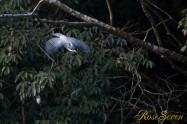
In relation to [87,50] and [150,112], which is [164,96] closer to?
[150,112]

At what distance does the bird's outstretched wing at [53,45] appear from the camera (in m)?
3.17

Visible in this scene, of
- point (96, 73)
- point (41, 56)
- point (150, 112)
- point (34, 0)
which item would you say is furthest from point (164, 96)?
point (34, 0)

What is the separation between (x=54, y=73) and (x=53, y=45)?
7.7 inches

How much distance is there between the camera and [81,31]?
3.69 meters

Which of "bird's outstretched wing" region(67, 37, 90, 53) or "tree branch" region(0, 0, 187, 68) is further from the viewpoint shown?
"bird's outstretched wing" region(67, 37, 90, 53)

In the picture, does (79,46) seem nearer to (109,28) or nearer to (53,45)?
(53,45)

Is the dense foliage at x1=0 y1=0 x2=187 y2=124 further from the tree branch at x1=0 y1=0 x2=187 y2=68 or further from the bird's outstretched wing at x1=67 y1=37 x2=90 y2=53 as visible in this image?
the tree branch at x1=0 y1=0 x2=187 y2=68

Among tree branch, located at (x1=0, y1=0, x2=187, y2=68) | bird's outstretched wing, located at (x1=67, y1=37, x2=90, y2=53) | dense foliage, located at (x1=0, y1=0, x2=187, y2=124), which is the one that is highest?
tree branch, located at (x1=0, y1=0, x2=187, y2=68)

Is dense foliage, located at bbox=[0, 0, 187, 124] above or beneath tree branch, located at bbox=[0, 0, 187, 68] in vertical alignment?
beneath

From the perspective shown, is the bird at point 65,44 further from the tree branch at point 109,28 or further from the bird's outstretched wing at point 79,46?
the tree branch at point 109,28

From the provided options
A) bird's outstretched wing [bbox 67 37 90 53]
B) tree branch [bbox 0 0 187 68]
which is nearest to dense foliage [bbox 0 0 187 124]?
bird's outstretched wing [bbox 67 37 90 53]

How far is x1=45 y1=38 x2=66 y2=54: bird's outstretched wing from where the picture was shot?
125 inches

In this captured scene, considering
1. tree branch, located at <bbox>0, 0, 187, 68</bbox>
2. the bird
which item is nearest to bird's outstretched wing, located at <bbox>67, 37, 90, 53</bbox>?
the bird

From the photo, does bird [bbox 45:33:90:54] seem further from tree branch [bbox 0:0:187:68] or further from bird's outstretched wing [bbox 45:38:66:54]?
tree branch [bbox 0:0:187:68]
